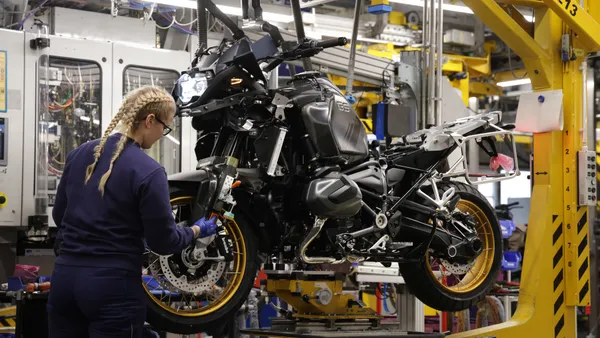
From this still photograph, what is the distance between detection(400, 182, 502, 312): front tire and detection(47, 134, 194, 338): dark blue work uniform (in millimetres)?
2164

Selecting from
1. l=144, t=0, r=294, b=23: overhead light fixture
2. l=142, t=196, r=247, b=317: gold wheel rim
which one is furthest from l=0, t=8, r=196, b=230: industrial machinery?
l=142, t=196, r=247, b=317: gold wheel rim

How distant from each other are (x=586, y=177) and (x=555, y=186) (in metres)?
0.22

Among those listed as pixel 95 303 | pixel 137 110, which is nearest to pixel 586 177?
pixel 137 110

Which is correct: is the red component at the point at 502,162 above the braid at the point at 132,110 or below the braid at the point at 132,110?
below

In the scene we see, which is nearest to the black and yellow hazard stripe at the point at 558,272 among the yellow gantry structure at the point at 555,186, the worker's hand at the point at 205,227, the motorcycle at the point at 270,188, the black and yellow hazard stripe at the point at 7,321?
the yellow gantry structure at the point at 555,186

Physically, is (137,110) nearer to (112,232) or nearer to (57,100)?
(112,232)

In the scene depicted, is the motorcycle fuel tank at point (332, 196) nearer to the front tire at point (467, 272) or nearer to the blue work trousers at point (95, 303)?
the front tire at point (467, 272)

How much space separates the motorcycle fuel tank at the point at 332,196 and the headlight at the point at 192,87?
80 cm

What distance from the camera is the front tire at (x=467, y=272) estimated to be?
5570 millimetres

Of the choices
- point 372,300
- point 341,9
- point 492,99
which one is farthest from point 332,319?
point 492,99

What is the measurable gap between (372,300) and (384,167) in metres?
5.24

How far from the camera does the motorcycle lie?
4.65 metres

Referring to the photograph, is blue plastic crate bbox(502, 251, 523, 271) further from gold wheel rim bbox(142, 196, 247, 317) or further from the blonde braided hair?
the blonde braided hair

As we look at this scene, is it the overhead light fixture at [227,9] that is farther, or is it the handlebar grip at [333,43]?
the overhead light fixture at [227,9]
